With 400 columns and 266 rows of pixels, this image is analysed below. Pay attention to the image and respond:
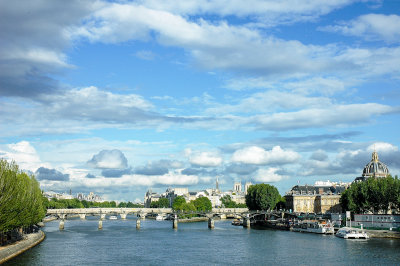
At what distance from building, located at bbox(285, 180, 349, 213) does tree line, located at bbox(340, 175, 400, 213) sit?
48.1 meters

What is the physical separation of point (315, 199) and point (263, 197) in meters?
31.7

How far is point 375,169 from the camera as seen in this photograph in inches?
6624

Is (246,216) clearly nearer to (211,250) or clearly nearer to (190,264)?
(211,250)

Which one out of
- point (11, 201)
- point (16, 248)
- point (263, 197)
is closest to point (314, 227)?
point (263, 197)

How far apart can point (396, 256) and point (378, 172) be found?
368ft

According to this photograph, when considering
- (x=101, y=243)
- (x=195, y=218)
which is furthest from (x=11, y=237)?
(x=195, y=218)

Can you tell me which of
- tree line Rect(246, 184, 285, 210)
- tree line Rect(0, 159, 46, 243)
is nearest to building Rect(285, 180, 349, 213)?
tree line Rect(246, 184, 285, 210)

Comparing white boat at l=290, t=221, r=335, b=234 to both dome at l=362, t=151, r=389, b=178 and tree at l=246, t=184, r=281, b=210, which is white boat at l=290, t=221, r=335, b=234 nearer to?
tree at l=246, t=184, r=281, b=210

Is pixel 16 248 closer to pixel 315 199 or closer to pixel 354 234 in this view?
pixel 354 234

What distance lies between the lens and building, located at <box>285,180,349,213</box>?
6363 inches

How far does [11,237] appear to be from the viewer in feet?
230

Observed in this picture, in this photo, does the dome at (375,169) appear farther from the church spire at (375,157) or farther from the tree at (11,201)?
the tree at (11,201)

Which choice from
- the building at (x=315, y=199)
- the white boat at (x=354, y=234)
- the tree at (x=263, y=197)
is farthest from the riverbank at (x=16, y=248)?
the building at (x=315, y=199)

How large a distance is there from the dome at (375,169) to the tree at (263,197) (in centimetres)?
4122
